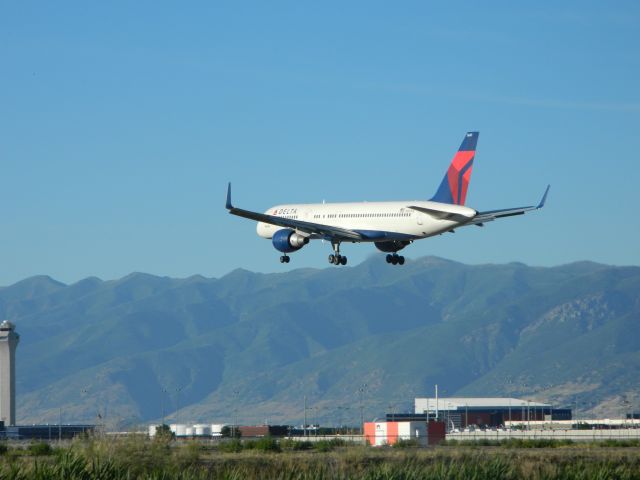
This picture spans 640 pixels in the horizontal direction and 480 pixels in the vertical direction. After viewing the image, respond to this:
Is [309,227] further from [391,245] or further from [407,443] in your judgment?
[407,443]

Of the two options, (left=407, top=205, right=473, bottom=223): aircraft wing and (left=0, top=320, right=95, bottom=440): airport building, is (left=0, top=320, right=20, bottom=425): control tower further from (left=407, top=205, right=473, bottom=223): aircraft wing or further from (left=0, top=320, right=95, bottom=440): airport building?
(left=407, top=205, right=473, bottom=223): aircraft wing

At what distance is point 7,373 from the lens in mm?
196125

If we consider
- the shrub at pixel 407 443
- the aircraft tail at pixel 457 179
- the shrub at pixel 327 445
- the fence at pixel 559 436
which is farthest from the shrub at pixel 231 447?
the fence at pixel 559 436

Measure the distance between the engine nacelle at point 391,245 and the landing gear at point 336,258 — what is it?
2.90 m

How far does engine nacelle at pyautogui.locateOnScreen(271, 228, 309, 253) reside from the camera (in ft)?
333

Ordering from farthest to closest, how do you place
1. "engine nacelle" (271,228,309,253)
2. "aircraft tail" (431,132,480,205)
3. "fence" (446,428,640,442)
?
"fence" (446,428,640,442) → "aircraft tail" (431,132,480,205) → "engine nacelle" (271,228,309,253)

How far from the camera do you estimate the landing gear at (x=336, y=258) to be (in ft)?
328

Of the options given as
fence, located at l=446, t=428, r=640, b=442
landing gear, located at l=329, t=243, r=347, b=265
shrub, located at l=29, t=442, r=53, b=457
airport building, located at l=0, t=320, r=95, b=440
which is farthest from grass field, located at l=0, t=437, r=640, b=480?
airport building, located at l=0, t=320, r=95, b=440

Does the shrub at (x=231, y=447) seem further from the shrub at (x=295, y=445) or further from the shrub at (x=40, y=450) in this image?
the shrub at (x=40, y=450)

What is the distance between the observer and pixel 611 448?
9544 centimetres

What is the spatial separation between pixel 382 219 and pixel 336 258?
4.60 m

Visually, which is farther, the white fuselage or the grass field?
the white fuselage

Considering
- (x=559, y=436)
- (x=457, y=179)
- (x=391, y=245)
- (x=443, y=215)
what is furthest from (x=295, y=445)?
(x=559, y=436)

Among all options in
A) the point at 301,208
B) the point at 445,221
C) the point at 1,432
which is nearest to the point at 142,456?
the point at 445,221
